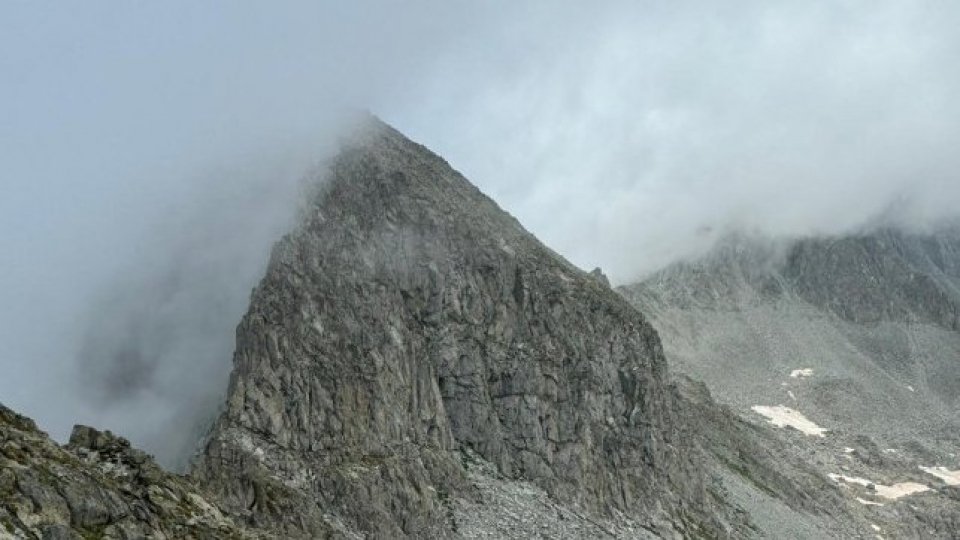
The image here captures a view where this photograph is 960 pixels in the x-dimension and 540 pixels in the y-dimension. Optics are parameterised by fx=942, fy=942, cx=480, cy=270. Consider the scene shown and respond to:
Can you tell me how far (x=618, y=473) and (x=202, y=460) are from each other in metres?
52.3

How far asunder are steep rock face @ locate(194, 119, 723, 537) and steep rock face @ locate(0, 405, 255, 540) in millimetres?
25672

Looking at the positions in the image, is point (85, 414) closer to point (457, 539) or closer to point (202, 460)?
point (202, 460)

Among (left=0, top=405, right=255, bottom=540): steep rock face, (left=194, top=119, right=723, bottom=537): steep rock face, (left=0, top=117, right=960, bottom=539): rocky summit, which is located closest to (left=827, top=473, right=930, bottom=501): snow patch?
(left=0, top=117, right=960, bottom=539): rocky summit

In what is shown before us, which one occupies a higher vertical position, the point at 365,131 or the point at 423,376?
the point at 365,131

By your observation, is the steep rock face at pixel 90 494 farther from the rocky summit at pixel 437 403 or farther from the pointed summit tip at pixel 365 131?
the pointed summit tip at pixel 365 131

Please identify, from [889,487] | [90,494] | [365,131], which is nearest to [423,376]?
[365,131]

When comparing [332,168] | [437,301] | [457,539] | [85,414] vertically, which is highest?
[332,168]

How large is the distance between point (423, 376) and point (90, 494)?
196 ft

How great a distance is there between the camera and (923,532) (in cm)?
16175

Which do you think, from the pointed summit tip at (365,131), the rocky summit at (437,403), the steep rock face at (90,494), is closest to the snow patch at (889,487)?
the rocky summit at (437,403)

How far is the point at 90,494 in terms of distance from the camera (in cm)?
3947

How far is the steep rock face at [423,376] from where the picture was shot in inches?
3162

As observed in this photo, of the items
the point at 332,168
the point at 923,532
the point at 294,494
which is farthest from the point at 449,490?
the point at 923,532

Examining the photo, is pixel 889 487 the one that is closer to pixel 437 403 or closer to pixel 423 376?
pixel 437 403
